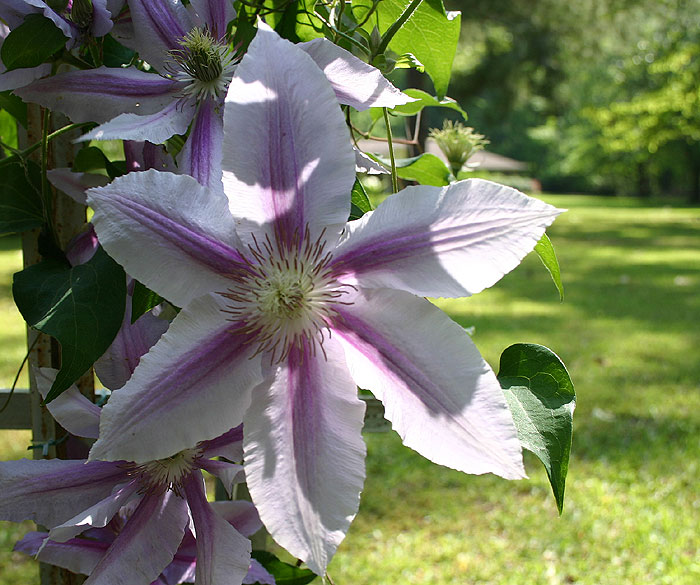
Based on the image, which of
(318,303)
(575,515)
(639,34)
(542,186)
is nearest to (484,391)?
(318,303)

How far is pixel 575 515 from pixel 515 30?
29.0 feet

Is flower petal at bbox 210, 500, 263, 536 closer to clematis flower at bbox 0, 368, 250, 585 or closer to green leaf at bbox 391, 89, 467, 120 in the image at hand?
clematis flower at bbox 0, 368, 250, 585

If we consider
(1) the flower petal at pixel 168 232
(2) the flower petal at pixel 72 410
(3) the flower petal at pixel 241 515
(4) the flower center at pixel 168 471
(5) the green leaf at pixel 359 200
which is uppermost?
(1) the flower petal at pixel 168 232

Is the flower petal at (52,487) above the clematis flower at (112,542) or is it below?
above

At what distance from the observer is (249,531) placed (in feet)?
2.13

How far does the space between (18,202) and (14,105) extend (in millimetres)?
117

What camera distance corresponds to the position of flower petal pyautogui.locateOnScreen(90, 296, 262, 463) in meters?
0.42

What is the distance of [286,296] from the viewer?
0.44 m

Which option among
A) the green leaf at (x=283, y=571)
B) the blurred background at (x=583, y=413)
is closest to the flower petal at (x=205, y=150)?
the blurred background at (x=583, y=413)

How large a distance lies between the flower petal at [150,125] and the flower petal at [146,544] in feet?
0.88

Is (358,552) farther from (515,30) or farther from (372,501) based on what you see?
(515,30)

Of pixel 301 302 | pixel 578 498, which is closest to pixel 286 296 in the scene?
pixel 301 302

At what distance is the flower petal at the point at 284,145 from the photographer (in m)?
0.41

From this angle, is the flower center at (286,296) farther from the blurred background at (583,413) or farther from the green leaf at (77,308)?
the blurred background at (583,413)
